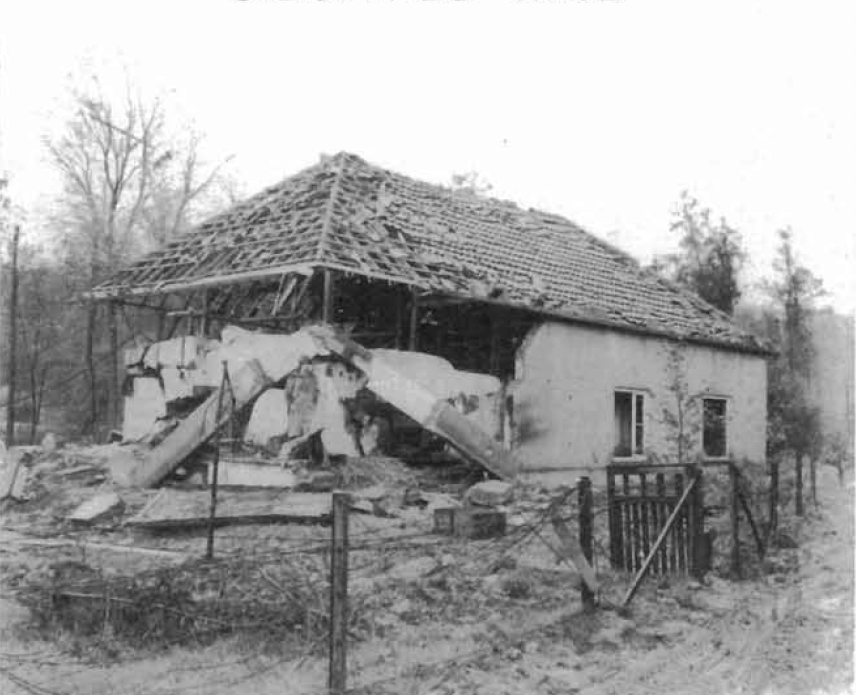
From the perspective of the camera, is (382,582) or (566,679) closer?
(566,679)

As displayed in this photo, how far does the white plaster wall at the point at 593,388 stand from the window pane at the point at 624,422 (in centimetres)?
35

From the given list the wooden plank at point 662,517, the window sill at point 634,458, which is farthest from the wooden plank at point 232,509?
the window sill at point 634,458

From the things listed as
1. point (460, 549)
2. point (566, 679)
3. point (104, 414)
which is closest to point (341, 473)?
point (460, 549)

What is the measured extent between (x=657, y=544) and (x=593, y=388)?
8.43m

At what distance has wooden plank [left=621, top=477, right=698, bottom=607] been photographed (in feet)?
23.8

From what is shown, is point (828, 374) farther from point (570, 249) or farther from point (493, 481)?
point (493, 481)

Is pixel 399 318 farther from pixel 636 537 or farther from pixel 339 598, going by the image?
pixel 339 598

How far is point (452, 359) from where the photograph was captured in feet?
51.1

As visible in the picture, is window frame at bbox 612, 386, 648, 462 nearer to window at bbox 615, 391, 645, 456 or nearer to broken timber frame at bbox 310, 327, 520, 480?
window at bbox 615, 391, 645, 456

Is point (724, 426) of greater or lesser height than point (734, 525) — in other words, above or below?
above

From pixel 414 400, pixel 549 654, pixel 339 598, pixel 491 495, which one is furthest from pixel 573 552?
pixel 414 400

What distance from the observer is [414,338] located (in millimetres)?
13547

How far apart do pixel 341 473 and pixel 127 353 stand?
5382mm

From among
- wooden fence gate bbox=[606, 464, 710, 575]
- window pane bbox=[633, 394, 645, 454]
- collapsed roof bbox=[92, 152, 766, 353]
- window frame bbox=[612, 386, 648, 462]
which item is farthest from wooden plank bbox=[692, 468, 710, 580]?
window pane bbox=[633, 394, 645, 454]
